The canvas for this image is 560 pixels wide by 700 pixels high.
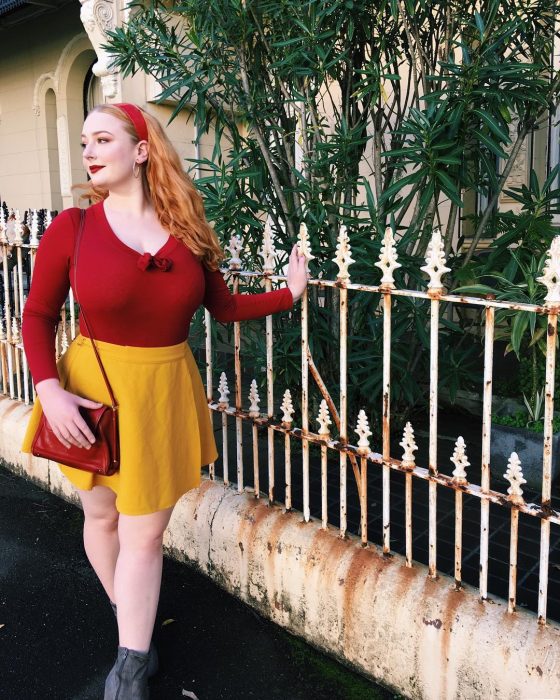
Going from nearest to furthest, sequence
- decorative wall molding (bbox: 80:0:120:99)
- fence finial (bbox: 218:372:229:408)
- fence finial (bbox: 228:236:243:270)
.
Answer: fence finial (bbox: 228:236:243:270) < fence finial (bbox: 218:372:229:408) < decorative wall molding (bbox: 80:0:120:99)

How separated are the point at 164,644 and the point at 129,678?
52 cm

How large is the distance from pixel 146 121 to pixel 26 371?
112 inches

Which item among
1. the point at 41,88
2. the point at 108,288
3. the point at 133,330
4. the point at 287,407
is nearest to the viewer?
the point at 108,288

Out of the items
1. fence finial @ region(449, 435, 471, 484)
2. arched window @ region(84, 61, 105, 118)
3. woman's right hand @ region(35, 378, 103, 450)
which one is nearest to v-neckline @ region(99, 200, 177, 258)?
woman's right hand @ region(35, 378, 103, 450)

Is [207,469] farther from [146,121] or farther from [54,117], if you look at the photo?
[54,117]

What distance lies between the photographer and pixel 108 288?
2.24 m

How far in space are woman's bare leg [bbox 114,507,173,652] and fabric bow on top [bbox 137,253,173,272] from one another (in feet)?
2.79

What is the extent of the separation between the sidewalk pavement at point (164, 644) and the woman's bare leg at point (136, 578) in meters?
0.33

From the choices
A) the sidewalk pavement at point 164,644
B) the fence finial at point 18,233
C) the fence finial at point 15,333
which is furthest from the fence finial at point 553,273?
the fence finial at point 15,333

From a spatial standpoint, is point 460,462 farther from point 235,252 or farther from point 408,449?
point 235,252

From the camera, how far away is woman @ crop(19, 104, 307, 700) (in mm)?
2301

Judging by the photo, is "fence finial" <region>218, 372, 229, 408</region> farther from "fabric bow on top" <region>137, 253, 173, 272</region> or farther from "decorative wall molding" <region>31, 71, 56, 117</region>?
"decorative wall molding" <region>31, 71, 56, 117</region>

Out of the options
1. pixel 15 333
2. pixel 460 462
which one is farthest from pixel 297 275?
pixel 15 333

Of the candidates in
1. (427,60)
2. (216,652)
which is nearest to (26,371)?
(216,652)
